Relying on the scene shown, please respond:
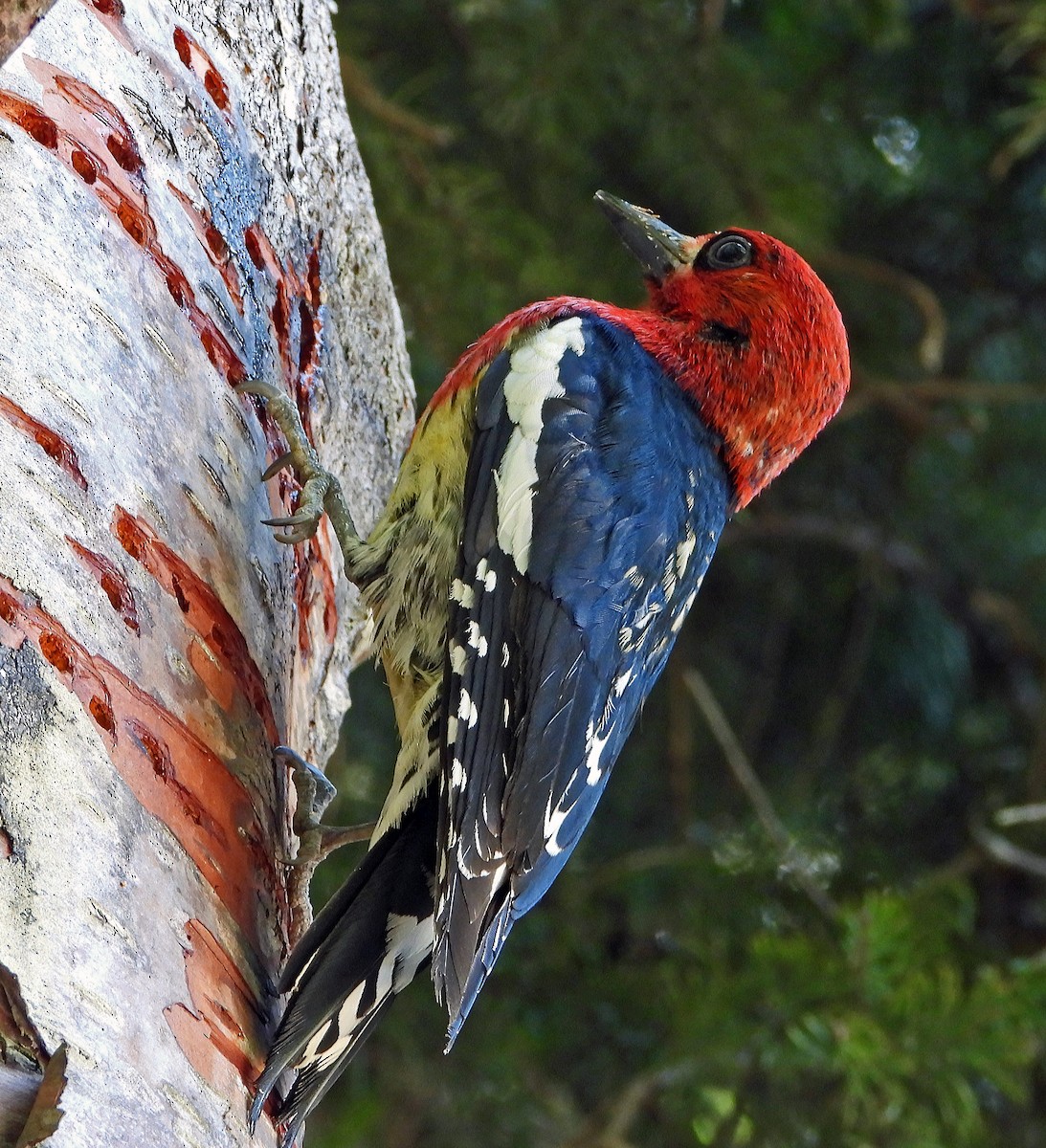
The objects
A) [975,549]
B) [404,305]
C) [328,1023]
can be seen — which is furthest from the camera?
[975,549]

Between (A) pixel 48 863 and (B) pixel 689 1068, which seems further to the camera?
(B) pixel 689 1068

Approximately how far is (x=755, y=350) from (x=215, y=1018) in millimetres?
1348

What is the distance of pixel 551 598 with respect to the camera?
1.86 m

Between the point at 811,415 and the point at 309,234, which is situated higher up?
the point at 309,234

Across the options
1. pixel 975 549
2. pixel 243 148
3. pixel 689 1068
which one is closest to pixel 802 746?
pixel 975 549

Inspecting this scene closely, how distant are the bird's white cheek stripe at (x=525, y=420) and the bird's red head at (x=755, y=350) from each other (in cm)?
23

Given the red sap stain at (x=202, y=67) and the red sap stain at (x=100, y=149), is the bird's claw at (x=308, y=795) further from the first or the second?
the red sap stain at (x=202, y=67)

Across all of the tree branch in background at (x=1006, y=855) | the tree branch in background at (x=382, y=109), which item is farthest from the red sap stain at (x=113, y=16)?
the tree branch in background at (x=1006, y=855)

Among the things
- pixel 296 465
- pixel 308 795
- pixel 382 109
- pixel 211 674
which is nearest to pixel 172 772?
pixel 211 674

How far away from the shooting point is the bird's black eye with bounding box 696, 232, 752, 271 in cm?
239

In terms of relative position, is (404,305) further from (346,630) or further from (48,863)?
(48,863)

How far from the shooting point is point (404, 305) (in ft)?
10.4

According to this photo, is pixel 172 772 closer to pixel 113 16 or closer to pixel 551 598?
pixel 551 598

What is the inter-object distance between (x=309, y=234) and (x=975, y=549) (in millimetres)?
2195
